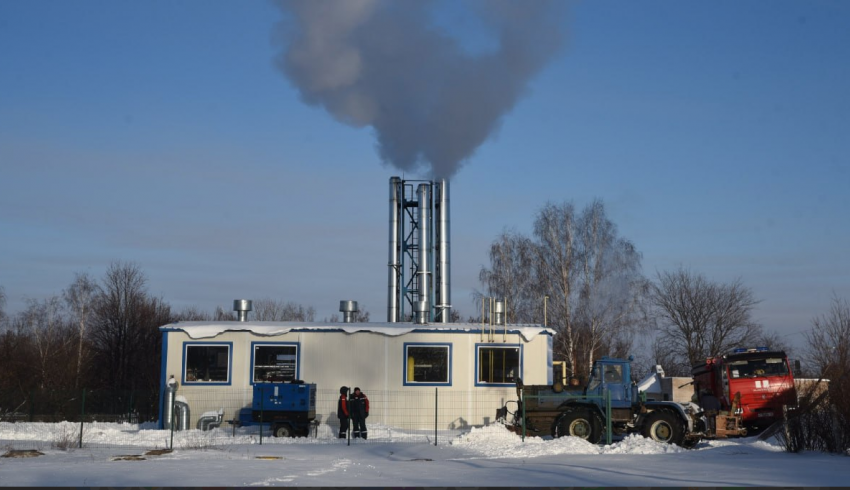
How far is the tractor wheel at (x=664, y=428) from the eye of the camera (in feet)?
66.1

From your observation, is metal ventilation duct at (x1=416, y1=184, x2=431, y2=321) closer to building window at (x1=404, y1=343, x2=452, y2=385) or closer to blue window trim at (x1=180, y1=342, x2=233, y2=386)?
building window at (x1=404, y1=343, x2=452, y2=385)

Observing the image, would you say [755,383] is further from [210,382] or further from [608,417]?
[210,382]

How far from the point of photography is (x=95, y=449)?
18.8 metres

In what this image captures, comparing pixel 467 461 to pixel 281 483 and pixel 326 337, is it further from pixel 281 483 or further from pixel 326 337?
pixel 326 337

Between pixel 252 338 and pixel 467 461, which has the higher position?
pixel 252 338

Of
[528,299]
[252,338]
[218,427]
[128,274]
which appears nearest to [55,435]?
[218,427]

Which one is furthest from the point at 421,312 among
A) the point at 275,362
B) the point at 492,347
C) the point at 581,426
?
the point at 581,426

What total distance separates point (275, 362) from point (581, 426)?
365 inches

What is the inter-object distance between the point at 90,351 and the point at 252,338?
27.9m

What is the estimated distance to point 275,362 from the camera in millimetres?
25172

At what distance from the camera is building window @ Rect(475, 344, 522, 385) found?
2531 cm

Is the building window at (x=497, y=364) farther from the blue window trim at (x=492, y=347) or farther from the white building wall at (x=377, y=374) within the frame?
the white building wall at (x=377, y=374)

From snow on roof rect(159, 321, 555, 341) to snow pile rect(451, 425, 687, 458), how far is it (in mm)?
5426

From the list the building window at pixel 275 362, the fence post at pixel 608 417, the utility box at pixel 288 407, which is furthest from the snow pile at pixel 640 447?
the building window at pixel 275 362
